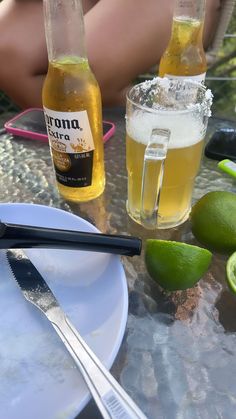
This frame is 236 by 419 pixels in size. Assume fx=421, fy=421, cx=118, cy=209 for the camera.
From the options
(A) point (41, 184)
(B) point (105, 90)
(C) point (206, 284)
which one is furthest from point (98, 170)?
(B) point (105, 90)

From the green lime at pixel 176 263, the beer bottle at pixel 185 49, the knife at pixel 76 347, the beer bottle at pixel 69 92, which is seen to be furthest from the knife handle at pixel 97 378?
the beer bottle at pixel 185 49

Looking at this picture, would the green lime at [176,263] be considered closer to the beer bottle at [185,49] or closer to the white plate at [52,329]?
the white plate at [52,329]

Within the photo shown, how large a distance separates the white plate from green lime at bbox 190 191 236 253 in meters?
0.12

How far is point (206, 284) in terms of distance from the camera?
47 cm

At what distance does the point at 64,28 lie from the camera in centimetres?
49

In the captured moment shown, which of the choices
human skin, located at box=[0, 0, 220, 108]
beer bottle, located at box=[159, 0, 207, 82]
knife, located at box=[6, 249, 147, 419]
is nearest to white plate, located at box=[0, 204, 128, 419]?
knife, located at box=[6, 249, 147, 419]

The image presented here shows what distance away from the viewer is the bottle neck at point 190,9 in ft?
1.88

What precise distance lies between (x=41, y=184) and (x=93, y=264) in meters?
0.24

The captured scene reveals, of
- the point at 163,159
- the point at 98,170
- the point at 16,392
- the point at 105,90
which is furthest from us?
the point at 105,90

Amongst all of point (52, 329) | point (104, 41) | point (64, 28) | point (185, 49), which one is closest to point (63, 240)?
point (52, 329)

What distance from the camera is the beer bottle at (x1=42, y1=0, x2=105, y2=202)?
19.3 inches

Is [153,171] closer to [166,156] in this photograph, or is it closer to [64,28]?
[166,156]

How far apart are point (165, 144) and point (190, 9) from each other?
24 cm

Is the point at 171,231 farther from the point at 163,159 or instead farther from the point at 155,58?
the point at 155,58
